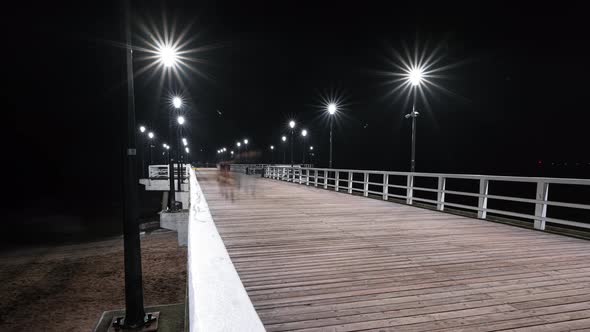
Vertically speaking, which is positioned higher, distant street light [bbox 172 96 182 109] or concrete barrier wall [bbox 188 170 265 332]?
distant street light [bbox 172 96 182 109]

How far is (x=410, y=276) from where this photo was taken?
434cm

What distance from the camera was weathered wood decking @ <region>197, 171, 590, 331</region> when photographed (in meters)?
3.20

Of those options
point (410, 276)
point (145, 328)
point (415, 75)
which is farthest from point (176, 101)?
point (410, 276)

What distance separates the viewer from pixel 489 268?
4.73 meters

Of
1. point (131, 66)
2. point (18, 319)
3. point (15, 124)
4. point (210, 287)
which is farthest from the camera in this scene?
point (15, 124)

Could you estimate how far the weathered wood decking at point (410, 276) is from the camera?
320 cm

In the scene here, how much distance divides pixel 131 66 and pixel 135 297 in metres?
4.55

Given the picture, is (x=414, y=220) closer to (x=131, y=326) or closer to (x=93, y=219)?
(x=131, y=326)

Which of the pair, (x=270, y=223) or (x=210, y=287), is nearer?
(x=210, y=287)

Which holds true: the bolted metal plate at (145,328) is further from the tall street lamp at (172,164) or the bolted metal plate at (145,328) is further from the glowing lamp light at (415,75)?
the glowing lamp light at (415,75)

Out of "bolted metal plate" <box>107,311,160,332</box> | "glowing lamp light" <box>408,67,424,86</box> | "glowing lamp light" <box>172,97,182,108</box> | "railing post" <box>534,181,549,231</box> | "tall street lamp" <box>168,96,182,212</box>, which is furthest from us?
"glowing lamp light" <box>172,97,182,108</box>

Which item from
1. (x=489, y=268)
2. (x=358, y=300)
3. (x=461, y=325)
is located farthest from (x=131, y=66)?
(x=489, y=268)

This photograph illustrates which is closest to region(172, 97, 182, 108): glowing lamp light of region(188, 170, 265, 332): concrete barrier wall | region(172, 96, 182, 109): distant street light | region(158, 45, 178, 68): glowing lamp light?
region(172, 96, 182, 109): distant street light

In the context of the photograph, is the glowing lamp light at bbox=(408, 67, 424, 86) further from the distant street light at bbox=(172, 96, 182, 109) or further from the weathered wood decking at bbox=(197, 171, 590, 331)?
the distant street light at bbox=(172, 96, 182, 109)
